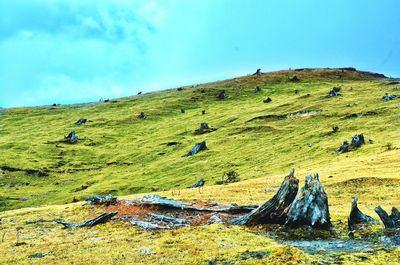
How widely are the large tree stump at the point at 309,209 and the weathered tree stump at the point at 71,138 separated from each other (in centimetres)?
11050

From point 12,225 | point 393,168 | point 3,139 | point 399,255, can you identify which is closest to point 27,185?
point 3,139

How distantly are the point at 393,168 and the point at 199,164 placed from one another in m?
42.6

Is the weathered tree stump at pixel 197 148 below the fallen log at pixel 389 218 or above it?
above

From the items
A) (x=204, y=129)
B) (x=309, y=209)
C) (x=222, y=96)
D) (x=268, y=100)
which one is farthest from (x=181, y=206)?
(x=222, y=96)

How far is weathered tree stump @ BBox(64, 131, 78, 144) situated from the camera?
136250mm

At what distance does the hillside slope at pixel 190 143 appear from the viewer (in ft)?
277

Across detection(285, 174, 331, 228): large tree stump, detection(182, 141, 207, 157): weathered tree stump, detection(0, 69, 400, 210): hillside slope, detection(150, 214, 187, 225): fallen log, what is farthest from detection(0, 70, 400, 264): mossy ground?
detection(182, 141, 207, 157): weathered tree stump

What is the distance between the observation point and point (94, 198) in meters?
48.0

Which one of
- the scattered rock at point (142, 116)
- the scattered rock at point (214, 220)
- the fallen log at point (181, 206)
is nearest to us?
the scattered rock at point (214, 220)

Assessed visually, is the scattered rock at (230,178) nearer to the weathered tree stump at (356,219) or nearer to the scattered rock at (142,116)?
the weathered tree stump at (356,219)

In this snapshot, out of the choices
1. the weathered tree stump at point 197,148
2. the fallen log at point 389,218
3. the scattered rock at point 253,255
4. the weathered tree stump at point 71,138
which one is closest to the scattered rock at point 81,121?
the weathered tree stump at point 71,138

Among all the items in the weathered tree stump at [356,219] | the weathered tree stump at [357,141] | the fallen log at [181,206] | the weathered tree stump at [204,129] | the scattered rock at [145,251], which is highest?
the weathered tree stump at [204,129]

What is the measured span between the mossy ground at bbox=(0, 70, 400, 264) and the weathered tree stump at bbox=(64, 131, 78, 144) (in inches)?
91.6

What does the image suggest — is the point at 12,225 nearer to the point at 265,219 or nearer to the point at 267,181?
the point at 265,219
